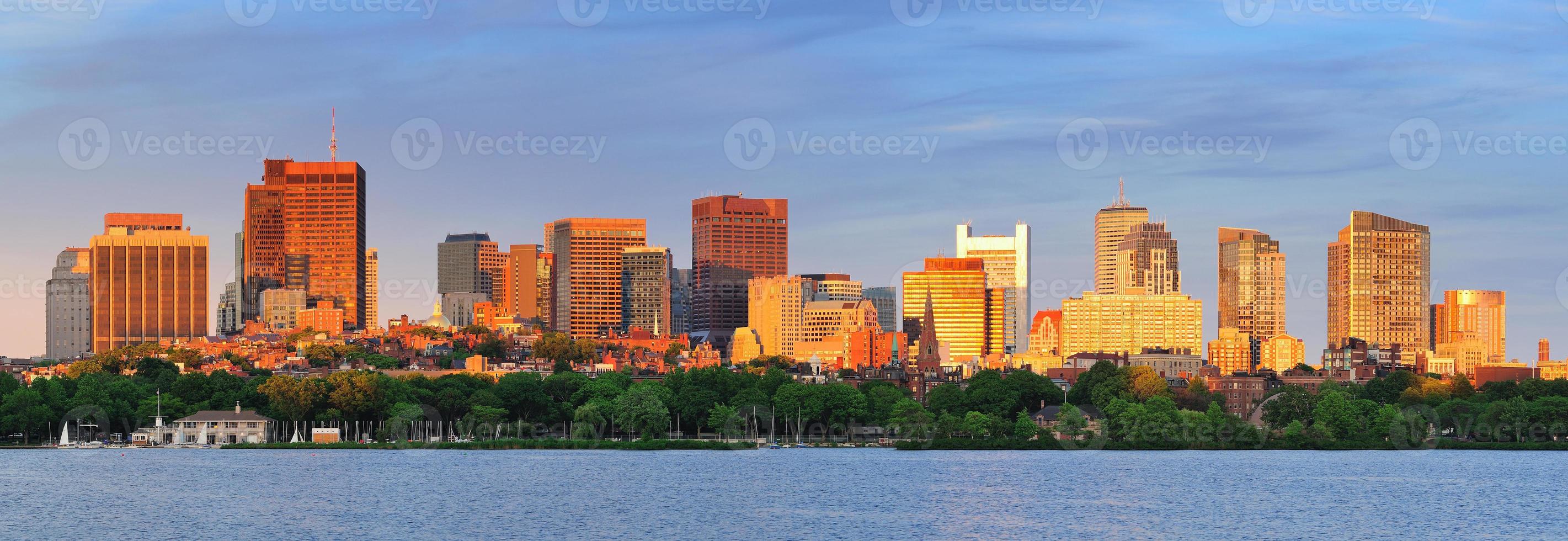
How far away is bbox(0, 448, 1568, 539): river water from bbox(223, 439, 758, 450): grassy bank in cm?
429

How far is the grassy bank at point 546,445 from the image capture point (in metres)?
158

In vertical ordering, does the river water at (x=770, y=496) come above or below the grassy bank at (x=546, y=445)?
above

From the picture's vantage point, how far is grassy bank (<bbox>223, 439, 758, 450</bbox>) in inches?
6206

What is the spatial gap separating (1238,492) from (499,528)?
46228 millimetres

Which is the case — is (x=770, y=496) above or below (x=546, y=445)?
above

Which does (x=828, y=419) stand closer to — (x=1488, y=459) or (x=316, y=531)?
(x=1488, y=459)

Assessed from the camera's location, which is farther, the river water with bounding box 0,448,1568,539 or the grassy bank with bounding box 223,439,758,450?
the grassy bank with bounding box 223,439,758,450

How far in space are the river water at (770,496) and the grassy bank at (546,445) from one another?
4.29m

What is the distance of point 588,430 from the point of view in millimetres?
161750

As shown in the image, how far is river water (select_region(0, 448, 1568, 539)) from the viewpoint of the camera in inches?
3629

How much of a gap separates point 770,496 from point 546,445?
52566 mm

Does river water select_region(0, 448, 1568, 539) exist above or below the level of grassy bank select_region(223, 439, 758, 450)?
above

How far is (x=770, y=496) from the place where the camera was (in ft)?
358

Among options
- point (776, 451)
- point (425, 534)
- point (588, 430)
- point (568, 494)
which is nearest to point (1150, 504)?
point (568, 494)
